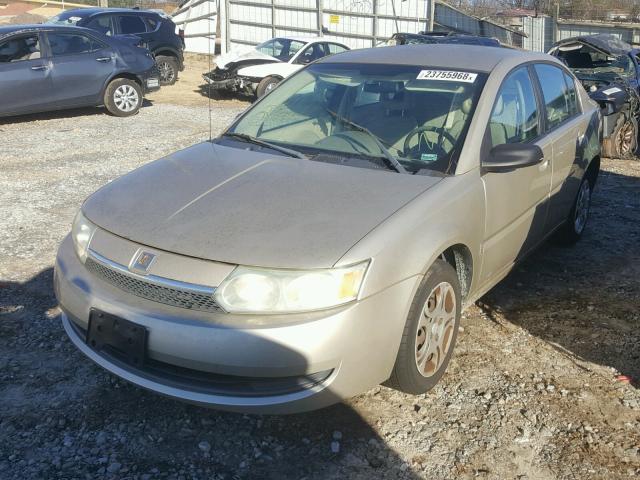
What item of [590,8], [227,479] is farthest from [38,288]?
[590,8]

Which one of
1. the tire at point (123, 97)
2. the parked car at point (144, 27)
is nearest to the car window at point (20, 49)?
the tire at point (123, 97)

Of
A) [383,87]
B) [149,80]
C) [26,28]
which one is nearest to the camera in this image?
[383,87]

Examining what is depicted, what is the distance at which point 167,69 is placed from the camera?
16.9 m

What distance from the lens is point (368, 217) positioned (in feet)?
10.2

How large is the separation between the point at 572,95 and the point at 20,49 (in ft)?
29.0

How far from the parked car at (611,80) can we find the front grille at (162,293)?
6633 mm

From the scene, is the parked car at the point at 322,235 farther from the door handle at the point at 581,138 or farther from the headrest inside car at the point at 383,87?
the door handle at the point at 581,138

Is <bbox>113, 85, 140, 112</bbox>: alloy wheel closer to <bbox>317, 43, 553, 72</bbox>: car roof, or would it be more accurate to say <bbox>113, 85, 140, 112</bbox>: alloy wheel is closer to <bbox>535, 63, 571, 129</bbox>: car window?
<bbox>317, 43, 553, 72</bbox>: car roof

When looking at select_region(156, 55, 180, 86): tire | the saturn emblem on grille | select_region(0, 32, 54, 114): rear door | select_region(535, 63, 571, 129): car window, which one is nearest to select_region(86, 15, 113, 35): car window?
select_region(156, 55, 180, 86): tire

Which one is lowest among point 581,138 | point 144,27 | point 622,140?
point 622,140

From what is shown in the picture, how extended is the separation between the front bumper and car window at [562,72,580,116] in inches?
115

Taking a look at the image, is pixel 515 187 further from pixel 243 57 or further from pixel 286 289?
pixel 243 57

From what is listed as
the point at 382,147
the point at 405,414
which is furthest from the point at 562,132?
the point at 405,414

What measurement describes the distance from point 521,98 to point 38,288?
346 centimetres
